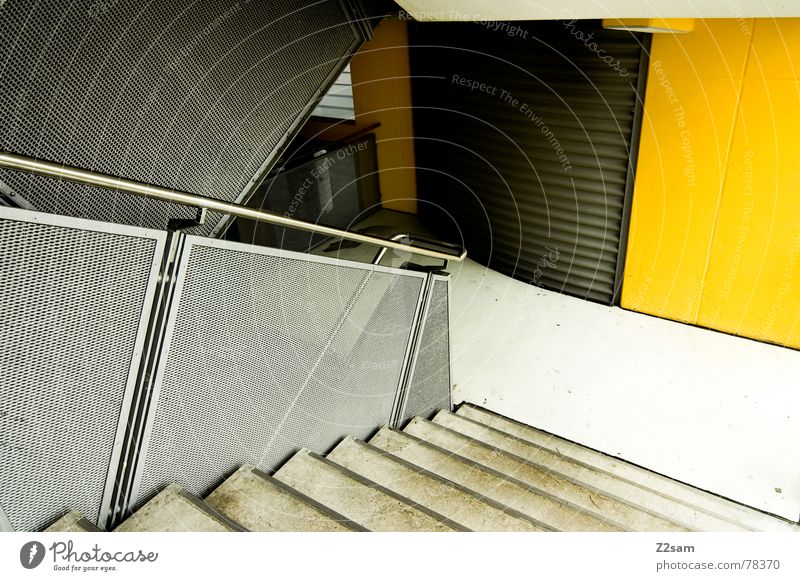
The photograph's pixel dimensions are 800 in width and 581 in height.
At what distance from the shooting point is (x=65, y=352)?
1471mm

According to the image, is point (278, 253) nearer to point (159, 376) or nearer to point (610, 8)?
point (159, 376)

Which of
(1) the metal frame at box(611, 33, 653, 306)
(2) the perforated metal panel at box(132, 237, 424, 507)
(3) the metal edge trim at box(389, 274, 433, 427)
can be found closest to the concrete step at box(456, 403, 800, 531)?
(3) the metal edge trim at box(389, 274, 433, 427)

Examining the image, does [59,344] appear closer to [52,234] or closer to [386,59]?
[52,234]

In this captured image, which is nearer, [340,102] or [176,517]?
[176,517]

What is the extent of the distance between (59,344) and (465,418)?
2564mm

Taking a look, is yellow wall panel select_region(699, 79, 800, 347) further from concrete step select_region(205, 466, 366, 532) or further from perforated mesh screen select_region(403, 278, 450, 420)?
concrete step select_region(205, 466, 366, 532)

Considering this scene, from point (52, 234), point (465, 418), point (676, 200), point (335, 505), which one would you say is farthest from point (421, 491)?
point (676, 200)

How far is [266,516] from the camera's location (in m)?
1.88

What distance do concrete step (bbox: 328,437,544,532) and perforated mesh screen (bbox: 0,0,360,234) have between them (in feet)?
4.12

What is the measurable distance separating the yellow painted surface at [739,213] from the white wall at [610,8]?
1.54 m

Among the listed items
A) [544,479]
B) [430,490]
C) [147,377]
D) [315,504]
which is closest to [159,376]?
[147,377]

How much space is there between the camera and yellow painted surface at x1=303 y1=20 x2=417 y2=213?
6.08m

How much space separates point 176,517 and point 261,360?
622 millimetres
